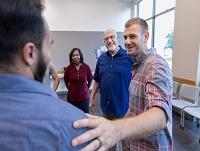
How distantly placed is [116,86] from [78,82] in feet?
2.80

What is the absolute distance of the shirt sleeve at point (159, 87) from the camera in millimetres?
1169

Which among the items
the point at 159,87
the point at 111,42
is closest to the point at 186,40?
the point at 111,42

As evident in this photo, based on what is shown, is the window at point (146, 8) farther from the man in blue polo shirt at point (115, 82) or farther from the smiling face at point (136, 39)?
the smiling face at point (136, 39)

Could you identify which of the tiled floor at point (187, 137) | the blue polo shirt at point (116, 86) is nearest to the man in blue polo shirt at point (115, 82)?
the blue polo shirt at point (116, 86)

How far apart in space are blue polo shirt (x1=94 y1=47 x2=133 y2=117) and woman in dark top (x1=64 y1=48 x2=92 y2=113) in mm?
612

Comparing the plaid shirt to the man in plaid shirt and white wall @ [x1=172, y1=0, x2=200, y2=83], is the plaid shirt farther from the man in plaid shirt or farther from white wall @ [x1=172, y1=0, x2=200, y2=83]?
white wall @ [x1=172, y1=0, x2=200, y2=83]

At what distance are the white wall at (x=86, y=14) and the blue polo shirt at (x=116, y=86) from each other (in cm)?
529

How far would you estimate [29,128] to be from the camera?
0.56 m

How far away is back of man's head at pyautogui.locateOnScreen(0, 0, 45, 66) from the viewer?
0.59 m

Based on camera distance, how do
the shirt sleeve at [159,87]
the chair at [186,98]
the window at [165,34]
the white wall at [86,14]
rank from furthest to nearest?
the white wall at [86,14], the window at [165,34], the chair at [186,98], the shirt sleeve at [159,87]

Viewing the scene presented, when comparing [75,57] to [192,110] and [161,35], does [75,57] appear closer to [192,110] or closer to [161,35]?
[192,110]

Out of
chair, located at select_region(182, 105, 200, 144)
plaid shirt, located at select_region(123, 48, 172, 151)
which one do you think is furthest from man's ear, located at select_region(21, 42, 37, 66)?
chair, located at select_region(182, 105, 200, 144)

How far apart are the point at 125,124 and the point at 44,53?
397 mm

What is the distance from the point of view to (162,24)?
6.63m
